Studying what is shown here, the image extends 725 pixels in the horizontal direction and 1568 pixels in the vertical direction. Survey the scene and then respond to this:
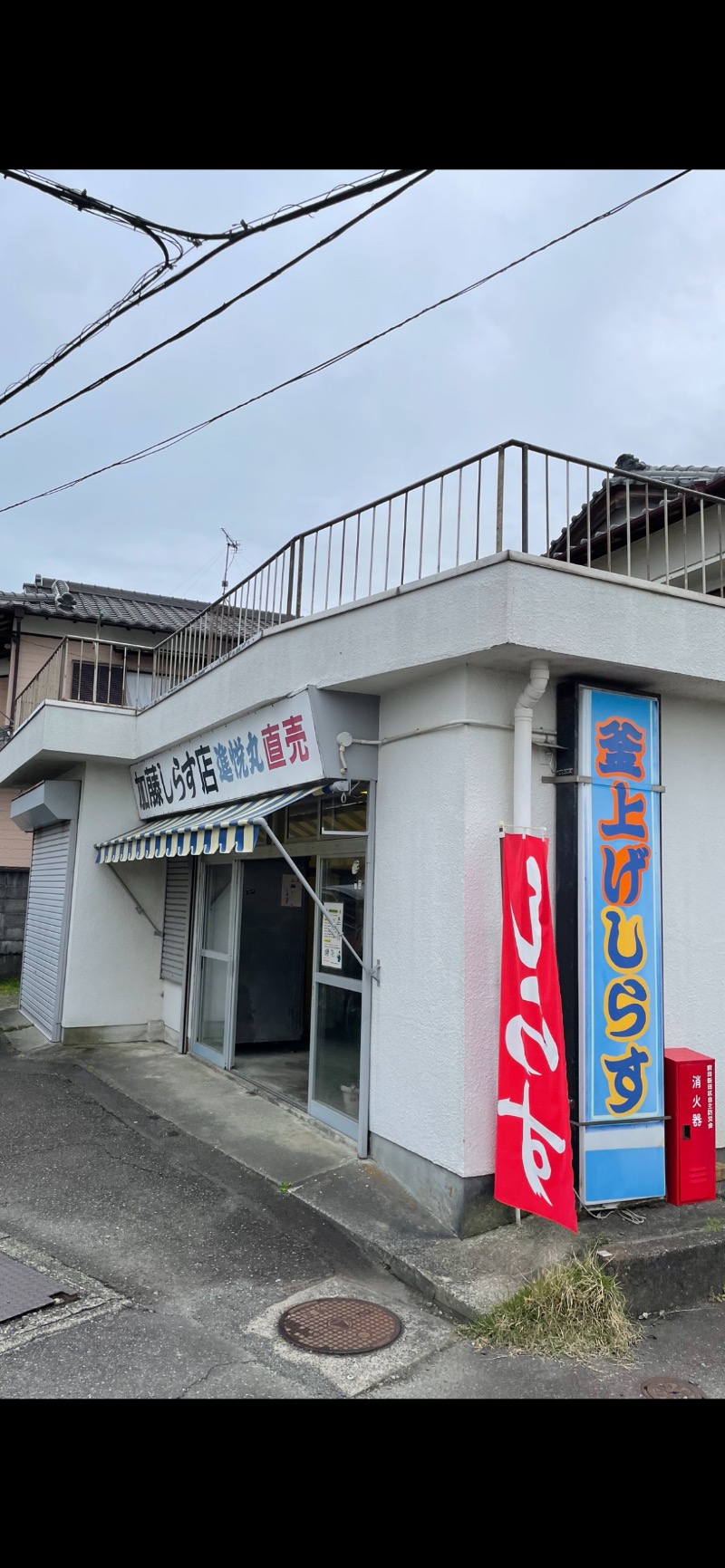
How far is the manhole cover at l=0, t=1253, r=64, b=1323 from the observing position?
438cm

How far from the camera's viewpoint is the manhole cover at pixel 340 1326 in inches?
162

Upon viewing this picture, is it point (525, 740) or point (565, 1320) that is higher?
point (525, 740)

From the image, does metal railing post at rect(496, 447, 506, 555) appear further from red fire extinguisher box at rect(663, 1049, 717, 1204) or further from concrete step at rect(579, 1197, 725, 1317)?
concrete step at rect(579, 1197, 725, 1317)

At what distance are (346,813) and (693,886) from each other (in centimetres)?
250


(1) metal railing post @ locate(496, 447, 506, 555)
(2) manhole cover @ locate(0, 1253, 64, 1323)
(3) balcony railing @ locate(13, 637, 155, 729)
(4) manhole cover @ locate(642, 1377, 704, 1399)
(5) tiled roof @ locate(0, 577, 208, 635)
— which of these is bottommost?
(2) manhole cover @ locate(0, 1253, 64, 1323)

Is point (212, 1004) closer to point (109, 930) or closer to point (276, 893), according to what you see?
point (276, 893)

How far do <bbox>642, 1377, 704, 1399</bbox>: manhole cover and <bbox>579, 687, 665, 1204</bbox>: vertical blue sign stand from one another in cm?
126

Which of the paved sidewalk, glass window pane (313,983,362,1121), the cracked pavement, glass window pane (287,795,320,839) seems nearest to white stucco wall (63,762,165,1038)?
the cracked pavement

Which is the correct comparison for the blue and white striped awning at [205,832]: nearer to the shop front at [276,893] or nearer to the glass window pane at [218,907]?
the shop front at [276,893]

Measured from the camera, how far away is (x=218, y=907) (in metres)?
9.77

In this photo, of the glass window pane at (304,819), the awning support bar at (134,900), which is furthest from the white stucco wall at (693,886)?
the awning support bar at (134,900)

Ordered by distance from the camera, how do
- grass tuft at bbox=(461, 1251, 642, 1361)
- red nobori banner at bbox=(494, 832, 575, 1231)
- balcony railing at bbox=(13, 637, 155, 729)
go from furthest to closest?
balcony railing at bbox=(13, 637, 155, 729) < red nobori banner at bbox=(494, 832, 575, 1231) < grass tuft at bbox=(461, 1251, 642, 1361)

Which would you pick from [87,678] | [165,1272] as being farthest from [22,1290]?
[87,678]

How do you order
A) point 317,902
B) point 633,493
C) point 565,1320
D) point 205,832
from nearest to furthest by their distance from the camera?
1. point 565,1320
2. point 317,902
3. point 205,832
4. point 633,493
